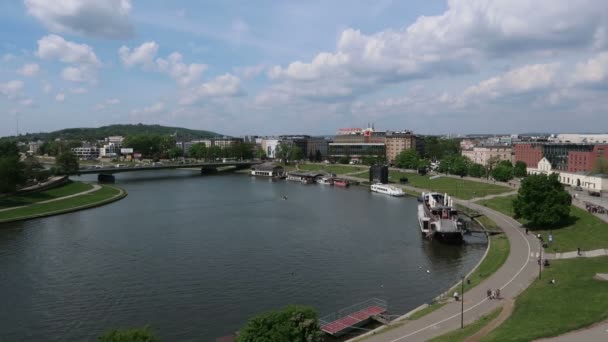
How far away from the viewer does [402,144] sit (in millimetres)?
183125

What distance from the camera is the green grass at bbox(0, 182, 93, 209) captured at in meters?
76.9

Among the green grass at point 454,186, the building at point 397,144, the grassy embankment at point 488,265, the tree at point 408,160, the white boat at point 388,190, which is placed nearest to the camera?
the grassy embankment at point 488,265

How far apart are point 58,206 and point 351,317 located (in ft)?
211

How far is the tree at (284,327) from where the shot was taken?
70.3ft

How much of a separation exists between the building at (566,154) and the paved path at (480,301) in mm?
64358

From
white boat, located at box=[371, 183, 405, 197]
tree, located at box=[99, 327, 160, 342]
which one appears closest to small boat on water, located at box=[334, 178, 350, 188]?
white boat, located at box=[371, 183, 405, 197]

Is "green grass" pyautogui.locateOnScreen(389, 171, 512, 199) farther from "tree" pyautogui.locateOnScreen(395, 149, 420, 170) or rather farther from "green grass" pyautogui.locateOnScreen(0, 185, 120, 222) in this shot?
"green grass" pyautogui.locateOnScreen(0, 185, 120, 222)

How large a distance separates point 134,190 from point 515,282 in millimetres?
91919

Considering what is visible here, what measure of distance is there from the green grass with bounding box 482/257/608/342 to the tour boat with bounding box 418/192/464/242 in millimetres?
16435

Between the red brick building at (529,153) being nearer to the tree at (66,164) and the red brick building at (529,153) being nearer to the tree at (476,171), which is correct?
the tree at (476,171)

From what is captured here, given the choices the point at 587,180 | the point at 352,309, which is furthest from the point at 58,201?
the point at 587,180

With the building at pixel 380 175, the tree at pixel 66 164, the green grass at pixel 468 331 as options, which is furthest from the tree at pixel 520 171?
the tree at pixel 66 164

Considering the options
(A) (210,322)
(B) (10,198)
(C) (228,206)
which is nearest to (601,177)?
(C) (228,206)

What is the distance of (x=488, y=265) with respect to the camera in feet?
136
